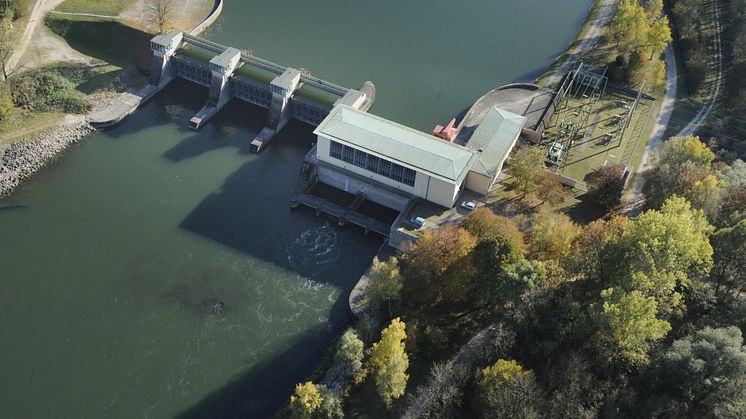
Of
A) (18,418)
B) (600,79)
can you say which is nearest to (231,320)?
(18,418)

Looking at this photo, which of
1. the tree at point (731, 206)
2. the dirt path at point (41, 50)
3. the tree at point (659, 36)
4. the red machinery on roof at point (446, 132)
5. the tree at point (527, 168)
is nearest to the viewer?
the tree at point (731, 206)

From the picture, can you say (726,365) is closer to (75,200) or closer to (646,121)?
(646,121)

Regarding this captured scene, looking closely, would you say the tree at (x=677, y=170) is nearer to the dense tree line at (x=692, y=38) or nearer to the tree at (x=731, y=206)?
the tree at (x=731, y=206)

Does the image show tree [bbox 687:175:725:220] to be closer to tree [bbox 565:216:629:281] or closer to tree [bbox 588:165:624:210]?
tree [bbox 565:216:629:281]

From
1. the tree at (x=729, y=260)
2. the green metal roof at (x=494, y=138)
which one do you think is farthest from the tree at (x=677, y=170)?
the green metal roof at (x=494, y=138)

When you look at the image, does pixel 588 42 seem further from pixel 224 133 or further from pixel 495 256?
pixel 495 256

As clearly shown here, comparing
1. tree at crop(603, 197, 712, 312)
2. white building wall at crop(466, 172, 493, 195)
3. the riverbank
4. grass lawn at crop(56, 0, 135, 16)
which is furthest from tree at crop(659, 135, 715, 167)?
grass lawn at crop(56, 0, 135, 16)
